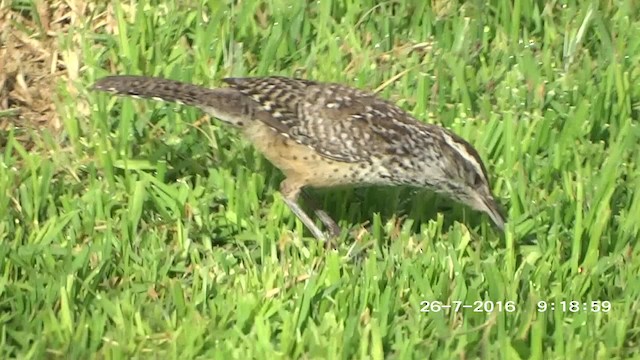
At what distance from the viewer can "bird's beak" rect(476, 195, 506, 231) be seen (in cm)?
680

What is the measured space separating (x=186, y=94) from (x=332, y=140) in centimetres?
75

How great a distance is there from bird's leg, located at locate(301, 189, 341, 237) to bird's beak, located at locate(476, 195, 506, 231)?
2.34ft

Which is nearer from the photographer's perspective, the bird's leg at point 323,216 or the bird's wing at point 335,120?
→ the bird's wing at point 335,120

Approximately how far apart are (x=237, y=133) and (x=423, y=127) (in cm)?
113

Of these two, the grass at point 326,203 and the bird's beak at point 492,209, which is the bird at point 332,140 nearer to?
the bird's beak at point 492,209

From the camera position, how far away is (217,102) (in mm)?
6984

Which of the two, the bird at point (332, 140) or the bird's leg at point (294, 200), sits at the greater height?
the bird at point (332, 140)

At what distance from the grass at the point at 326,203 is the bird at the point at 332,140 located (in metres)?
0.19

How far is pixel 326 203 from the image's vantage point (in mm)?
7359

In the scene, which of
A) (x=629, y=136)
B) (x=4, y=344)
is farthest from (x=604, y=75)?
(x=4, y=344)

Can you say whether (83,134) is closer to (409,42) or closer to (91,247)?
(91,247)

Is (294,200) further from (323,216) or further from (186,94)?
(186,94)

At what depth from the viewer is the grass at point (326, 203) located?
6078 mm

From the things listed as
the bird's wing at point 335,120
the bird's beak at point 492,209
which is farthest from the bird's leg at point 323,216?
the bird's beak at point 492,209
